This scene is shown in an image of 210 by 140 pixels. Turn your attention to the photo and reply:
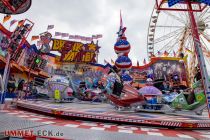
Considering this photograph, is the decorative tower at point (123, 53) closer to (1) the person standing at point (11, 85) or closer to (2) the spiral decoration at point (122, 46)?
(2) the spiral decoration at point (122, 46)

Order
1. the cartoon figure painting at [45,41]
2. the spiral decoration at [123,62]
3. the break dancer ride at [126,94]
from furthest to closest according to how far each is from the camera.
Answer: the cartoon figure painting at [45,41]
the spiral decoration at [123,62]
the break dancer ride at [126,94]

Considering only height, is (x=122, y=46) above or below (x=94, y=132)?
above

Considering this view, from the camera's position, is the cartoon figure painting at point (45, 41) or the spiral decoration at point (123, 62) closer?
the spiral decoration at point (123, 62)

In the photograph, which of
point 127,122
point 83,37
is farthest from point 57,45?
point 127,122

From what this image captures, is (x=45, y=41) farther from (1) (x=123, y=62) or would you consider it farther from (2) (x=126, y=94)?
(2) (x=126, y=94)

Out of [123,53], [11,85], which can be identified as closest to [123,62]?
[123,53]

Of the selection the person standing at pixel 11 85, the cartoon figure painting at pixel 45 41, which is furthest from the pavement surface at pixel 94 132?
the cartoon figure painting at pixel 45 41

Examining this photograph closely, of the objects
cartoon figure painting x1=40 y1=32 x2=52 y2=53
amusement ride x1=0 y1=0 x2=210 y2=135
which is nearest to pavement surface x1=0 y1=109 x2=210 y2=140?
amusement ride x1=0 y1=0 x2=210 y2=135

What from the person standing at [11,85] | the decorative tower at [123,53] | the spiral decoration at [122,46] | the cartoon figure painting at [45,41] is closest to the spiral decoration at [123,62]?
the decorative tower at [123,53]

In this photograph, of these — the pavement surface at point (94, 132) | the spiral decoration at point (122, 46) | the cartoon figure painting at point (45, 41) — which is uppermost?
the cartoon figure painting at point (45, 41)

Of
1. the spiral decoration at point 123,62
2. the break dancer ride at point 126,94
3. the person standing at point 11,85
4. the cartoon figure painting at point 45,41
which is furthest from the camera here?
the cartoon figure painting at point 45,41

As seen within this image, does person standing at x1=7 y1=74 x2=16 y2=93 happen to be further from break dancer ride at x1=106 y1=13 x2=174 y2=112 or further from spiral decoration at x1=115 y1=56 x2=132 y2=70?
spiral decoration at x1=115 y1=56 x2=132 y2=70

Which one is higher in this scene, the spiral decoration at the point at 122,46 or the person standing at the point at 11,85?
the spiral decoration at the point at 122,46

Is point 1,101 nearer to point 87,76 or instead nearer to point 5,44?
point 5,44
